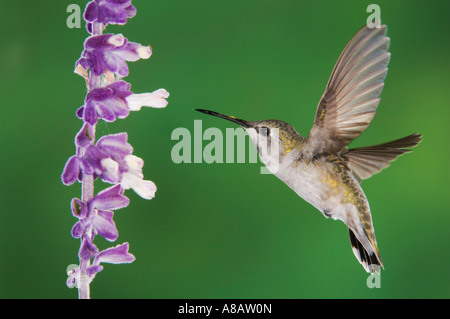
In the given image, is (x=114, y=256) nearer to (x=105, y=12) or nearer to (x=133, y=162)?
(x=133, y=162)

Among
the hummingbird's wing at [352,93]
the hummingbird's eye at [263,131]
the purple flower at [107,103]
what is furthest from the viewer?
the hummingbird's eye at [263,131]

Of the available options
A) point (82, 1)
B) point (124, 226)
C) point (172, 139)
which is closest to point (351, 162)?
point (172, 139)

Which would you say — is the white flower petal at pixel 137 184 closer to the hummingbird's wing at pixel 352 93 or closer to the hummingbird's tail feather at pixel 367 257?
the hummingbird's wing at pixel 352 93

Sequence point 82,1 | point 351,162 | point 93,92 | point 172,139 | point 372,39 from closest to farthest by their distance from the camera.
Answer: point 93,92 < point 372,39 < point 351,162 < point 172,139 < point 82,1

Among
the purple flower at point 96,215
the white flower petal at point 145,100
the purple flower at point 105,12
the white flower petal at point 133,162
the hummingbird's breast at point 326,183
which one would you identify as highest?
the purple flower at point 105,12

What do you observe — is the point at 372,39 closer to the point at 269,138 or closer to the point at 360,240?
the point at 269,138

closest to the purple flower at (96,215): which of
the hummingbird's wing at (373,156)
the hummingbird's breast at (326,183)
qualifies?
the hummingbird's breast at (326,183)

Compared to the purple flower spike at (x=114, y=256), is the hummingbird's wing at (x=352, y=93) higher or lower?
higher
